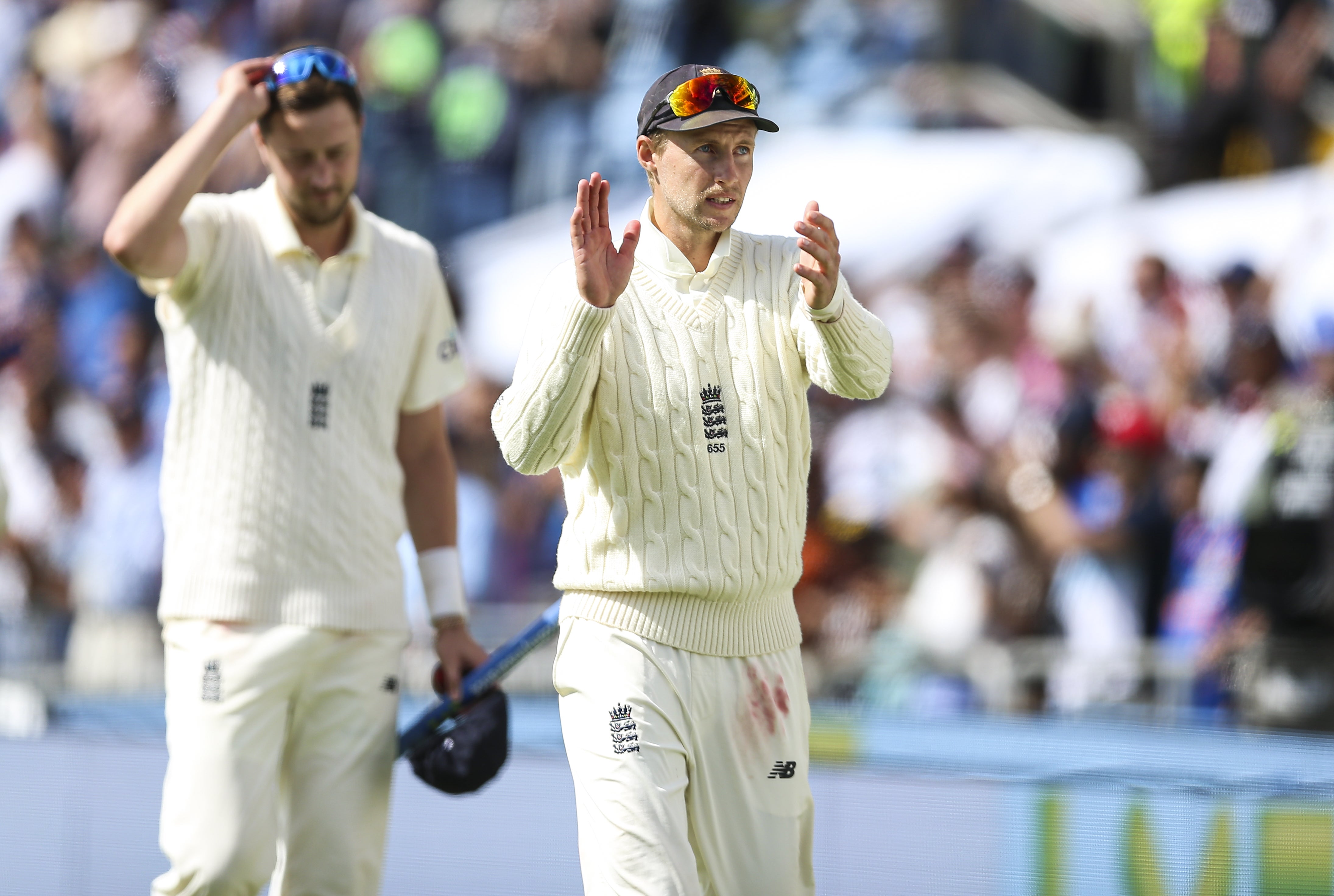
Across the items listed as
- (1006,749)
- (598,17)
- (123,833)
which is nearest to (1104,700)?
(1006,749)

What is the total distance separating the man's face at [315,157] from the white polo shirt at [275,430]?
7cm

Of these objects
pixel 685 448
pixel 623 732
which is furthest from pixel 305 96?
pixel 623 732

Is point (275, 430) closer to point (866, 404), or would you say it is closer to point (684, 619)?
point (684, 619)

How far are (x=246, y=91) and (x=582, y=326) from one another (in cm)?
126

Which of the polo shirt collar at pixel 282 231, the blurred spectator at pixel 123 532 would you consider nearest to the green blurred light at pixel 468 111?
the blurred spectator at pixel 123 532

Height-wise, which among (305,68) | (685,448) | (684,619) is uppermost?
(305,68)

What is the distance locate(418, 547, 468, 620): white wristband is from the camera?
13.9 ft

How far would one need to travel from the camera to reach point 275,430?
12.7 ft

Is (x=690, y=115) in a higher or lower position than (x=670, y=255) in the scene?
higher

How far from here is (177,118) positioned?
391 inches

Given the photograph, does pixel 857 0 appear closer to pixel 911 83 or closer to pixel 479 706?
pixel 911 83

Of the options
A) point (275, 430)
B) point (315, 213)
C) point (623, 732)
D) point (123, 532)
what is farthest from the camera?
point (123, 532)

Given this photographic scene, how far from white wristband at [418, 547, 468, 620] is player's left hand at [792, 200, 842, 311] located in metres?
1.53

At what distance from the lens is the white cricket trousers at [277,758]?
143 inches
